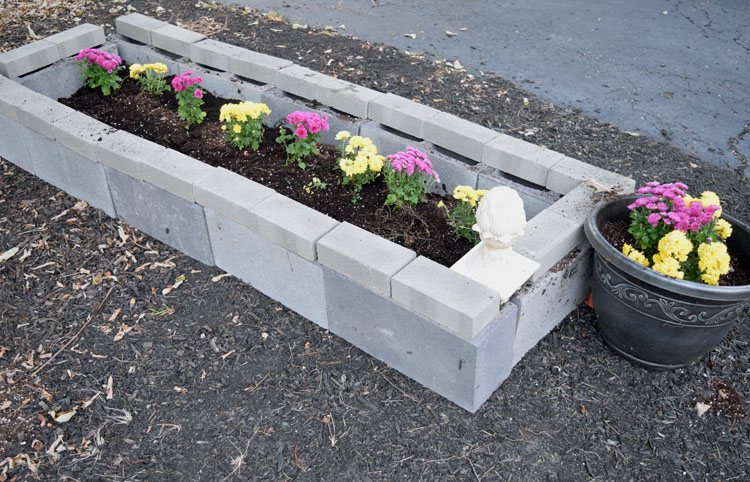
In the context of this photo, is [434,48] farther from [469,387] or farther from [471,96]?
[469,387]

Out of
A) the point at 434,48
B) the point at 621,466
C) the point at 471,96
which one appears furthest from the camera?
the point at 434,48

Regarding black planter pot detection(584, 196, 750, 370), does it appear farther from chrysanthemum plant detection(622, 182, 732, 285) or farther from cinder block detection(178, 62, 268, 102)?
cinder block detection(178, 62, 268, 102)

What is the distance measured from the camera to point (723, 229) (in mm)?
3184

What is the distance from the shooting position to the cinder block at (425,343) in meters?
2.98

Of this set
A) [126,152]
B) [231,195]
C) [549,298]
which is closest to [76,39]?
[126,152]

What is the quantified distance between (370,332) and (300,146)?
57.3 inches

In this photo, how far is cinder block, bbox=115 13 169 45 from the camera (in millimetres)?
5598

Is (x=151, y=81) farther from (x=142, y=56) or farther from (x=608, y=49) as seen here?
(x=608, y=49)

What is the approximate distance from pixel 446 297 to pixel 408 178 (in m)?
1.12

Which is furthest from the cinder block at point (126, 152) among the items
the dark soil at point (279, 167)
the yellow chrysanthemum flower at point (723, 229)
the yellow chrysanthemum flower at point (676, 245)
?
the yellow chrysanthemum flower at point (723, 229)

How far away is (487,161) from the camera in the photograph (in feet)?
13.3

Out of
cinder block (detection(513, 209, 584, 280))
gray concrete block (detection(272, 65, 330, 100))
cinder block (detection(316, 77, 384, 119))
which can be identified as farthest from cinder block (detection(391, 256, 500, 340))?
gray concrete block (detection(272, 65, 330, 100))

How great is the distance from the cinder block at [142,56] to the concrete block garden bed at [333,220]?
0.04 metres

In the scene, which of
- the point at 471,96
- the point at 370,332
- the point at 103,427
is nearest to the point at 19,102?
the point at 103,427
